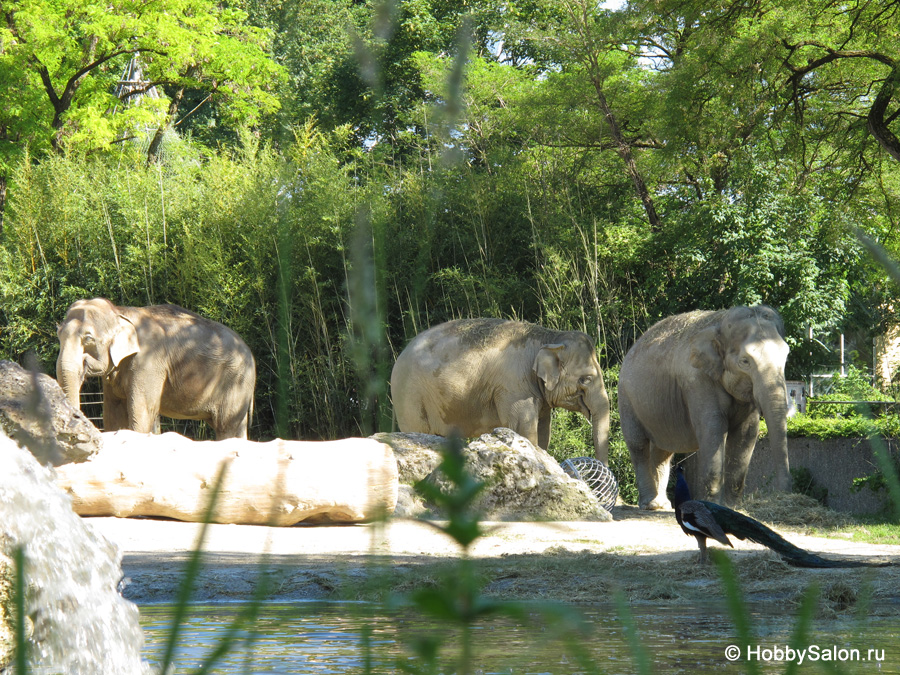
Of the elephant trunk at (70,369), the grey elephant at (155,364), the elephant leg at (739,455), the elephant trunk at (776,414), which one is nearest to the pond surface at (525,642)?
the elephant trunk at (776,414)

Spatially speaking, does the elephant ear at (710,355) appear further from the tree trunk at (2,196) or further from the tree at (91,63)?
the tree trunk at (2,196)

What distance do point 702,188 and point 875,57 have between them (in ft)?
10.0

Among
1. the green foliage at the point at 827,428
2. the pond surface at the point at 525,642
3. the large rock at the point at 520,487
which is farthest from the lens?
the green foliage at the point at 827,428

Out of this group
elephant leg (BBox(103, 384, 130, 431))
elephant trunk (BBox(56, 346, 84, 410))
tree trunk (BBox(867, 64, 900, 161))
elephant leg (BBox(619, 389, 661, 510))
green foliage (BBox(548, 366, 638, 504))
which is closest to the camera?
elephant trunk (BBox(56, 346, 84, 410))

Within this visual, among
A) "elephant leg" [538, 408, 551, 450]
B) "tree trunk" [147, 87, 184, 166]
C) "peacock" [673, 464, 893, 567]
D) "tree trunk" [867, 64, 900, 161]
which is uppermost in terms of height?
"tree trunk" [147, 87, 184, 166]

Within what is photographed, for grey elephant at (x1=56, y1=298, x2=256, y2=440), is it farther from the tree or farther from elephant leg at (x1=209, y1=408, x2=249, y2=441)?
the tree

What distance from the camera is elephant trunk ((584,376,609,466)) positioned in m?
9.65

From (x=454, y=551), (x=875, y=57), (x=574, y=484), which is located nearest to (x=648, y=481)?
(x=574, y=484)

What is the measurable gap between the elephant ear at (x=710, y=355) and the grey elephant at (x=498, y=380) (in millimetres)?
1094

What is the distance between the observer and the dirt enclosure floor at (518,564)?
4.80 meters

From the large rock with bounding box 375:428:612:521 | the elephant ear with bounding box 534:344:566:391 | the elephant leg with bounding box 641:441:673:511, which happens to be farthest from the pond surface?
the elephant leg with bounding box 641:441:673:511

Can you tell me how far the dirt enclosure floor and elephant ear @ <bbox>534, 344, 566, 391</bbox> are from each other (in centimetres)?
218

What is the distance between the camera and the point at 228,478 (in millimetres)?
7191

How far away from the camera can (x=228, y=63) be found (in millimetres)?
18109
